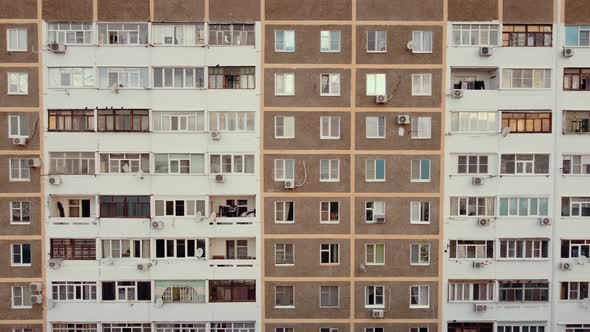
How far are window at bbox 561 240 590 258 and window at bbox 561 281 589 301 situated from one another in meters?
1.11

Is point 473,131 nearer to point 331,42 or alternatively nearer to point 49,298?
point 331,42

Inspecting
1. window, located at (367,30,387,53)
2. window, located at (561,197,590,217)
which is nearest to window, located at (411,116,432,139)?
window, located at (367,30,387,53)

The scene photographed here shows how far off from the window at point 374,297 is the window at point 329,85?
7.87 metres

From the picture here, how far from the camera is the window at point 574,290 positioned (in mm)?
17625

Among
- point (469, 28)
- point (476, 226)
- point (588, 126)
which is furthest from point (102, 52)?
point (588, 126)

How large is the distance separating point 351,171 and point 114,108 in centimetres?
955

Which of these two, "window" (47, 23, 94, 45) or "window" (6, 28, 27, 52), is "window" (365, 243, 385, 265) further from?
"window" (6, 28, 27, 52)

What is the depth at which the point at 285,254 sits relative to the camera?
17.6 metres

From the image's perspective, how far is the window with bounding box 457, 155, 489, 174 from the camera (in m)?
17.4

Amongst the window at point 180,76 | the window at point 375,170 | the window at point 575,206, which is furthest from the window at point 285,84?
the window at point 575,206

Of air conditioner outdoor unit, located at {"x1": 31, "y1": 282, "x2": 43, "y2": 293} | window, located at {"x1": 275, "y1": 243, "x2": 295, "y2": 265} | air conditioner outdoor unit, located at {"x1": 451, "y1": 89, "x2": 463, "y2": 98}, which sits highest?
air conditioner outdoor unit, located at {"x1": 451, "y1": 89, "x2": 463, "y2": 98}

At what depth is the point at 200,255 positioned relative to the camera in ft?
57.2

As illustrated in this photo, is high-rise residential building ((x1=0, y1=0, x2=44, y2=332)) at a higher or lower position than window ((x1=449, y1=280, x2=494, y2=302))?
higher

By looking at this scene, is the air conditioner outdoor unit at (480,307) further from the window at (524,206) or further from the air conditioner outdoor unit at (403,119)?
the air conditioner outdoor unit at (403,119)
